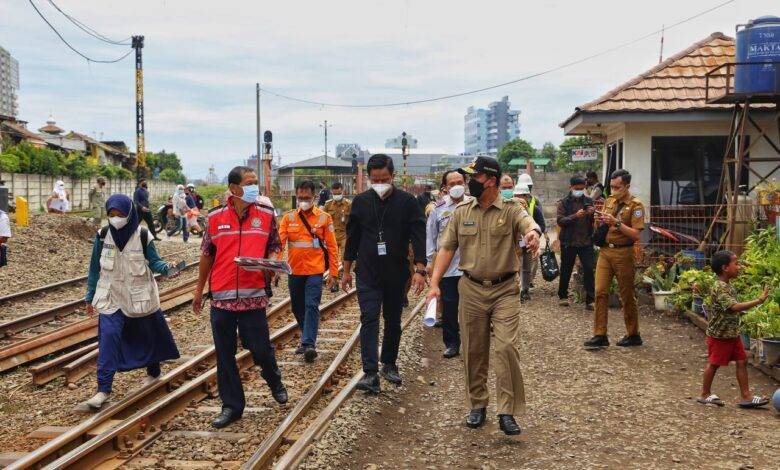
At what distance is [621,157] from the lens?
50.9 ft

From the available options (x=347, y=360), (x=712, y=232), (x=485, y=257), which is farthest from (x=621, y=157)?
(x=485, y=257)

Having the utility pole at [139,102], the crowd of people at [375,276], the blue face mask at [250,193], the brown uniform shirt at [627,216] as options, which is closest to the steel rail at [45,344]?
the crowd of people at [375,276]

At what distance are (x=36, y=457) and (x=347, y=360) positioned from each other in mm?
3851

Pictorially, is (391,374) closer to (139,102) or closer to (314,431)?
(314,431)

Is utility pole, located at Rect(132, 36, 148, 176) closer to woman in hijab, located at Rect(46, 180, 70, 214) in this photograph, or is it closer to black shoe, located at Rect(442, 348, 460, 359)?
woman in hijab, located at Rect(46, 180, 70, 214)

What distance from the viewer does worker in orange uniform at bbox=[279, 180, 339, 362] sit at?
8578mm

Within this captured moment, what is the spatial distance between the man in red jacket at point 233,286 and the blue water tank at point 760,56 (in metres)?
8.95

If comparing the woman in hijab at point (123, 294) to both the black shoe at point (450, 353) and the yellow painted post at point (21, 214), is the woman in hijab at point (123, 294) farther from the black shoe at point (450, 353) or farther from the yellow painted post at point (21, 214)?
the yellow painted post at point (21, 214)

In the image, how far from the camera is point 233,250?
6.30 m

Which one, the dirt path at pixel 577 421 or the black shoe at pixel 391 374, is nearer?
the dirt path at pixel 577 421

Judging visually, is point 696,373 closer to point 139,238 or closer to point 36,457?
point 139,238

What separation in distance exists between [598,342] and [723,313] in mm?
2564

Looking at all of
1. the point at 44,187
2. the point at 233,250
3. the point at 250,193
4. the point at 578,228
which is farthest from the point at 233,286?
the point at 44,187

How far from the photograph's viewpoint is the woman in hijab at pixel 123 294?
22.6 ft
